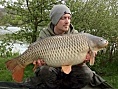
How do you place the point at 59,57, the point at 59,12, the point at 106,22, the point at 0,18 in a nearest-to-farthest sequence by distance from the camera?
the point at 59,57, the point at 59,12, the point at 106,22, the point at 0,18

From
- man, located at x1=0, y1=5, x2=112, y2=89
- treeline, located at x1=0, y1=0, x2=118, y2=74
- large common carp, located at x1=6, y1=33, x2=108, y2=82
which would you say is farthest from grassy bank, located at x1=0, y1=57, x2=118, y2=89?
large common carp, located at x1=6, y1=33, x2=108, y2=82

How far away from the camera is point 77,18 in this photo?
4.44 m

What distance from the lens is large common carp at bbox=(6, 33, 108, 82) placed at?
247 centimetres

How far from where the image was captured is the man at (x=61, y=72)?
112 inches

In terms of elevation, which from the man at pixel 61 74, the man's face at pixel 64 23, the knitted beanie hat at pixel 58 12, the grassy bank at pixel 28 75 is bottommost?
the grassy bank at pixel 28 75

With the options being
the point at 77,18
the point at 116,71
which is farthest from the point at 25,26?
the point at 116,71

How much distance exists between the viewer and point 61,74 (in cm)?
304

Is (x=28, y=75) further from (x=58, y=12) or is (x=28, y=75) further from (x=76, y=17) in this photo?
(x=58, y=12)

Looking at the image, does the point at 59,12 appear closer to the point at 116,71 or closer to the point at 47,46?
the point at 47,46

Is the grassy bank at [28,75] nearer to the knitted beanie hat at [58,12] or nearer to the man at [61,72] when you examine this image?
the man at [61,72]

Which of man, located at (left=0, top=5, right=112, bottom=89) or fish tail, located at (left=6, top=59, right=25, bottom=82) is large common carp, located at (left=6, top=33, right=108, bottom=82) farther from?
man, located at (left=0, top=5, right=112, bottom=89)

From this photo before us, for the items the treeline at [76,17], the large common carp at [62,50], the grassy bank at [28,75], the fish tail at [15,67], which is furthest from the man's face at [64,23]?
the treeline at [76,17]

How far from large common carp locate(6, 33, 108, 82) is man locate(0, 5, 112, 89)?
0.32 meters

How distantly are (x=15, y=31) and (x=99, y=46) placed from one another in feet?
7.79
